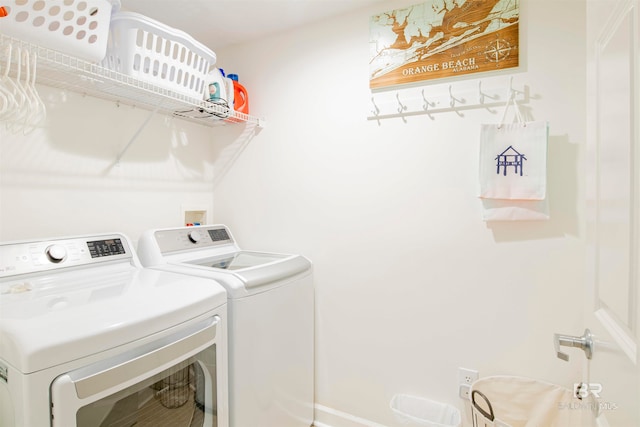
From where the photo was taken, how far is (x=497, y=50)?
4.77 ft

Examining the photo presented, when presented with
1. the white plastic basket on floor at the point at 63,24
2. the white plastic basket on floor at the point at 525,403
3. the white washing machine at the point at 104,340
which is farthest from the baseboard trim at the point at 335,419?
the white plastic basket on floor at the point at 63,24

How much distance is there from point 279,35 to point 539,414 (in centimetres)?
238

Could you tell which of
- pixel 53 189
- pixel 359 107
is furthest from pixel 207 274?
pixel 359 107

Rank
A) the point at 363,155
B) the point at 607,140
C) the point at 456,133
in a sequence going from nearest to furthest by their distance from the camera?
1. the point at 607,140
2. the point at 456,133
3. the point at 363,155

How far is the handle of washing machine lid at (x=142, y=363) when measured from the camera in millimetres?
782

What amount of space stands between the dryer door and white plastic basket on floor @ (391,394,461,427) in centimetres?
85

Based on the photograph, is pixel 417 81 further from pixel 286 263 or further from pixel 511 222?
pixel 286 263

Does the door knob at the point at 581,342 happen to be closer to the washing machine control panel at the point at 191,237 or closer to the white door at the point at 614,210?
the white door at the point at 614,210

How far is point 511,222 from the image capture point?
145cm

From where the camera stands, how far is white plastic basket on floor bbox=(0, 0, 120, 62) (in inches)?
38.5

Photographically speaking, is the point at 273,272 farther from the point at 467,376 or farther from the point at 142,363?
the point at 467,376

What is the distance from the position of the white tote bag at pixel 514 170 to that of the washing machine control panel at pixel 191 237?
4.93 ft

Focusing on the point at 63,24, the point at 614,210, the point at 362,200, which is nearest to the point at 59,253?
the point at 63,24

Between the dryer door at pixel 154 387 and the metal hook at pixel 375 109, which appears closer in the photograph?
the dryer door at pixel 154 387
